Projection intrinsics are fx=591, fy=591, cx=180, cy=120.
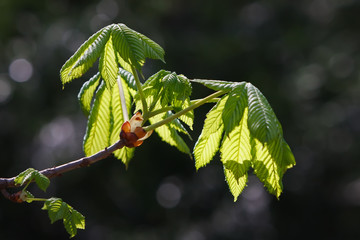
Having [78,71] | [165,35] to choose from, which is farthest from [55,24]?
[78,71]

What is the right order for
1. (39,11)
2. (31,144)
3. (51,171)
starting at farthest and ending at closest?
(39,11)
(31,144)
(51,171)

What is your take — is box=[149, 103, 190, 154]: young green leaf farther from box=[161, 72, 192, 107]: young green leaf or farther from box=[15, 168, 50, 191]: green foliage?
box=[15, 168, 50, 191]: green foliage

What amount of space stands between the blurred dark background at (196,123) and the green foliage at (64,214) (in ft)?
17.2

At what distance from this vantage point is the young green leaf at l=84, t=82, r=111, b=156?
149 cm

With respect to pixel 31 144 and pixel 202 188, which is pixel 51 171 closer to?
pixel 31 144

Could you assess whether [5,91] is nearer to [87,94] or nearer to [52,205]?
[87,94]

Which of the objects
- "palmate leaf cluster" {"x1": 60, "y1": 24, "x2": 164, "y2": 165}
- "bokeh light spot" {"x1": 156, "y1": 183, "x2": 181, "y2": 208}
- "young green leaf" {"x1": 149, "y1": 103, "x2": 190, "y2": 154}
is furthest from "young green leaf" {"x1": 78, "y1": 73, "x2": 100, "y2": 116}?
"bokeh light spot" {"x1": 156, "y1": 183, "x2": 181, "y2": 208}

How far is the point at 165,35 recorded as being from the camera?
7949 mm

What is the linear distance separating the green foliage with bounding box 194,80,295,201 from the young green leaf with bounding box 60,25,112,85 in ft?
0.80

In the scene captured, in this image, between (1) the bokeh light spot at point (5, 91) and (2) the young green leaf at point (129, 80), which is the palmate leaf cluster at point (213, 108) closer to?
(2) the young green leaf at point (129, 80)

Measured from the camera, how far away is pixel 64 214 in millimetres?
1222

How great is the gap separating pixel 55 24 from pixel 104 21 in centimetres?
70

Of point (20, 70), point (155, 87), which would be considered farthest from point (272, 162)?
point (20, 70)

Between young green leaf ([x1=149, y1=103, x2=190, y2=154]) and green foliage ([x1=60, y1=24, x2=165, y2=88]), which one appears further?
young green leaf ([x1=149, y1=103, x2=190, y2=154])
